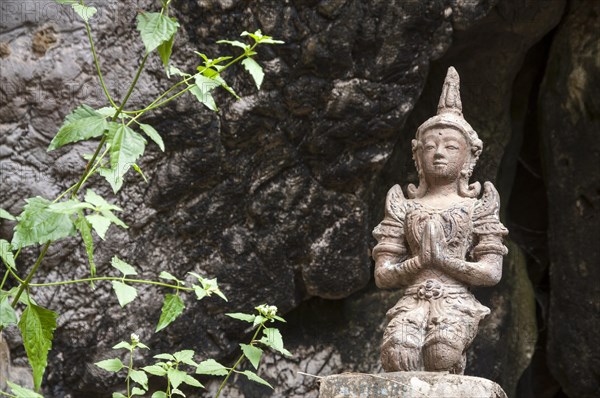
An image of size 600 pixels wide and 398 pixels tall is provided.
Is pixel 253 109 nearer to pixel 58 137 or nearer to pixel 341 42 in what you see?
pixel 341 42

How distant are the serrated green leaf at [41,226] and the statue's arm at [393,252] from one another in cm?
191

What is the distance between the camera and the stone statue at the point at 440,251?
12.1 ft

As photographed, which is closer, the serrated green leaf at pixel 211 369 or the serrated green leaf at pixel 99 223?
the serrated green leaf at pixel 99 223

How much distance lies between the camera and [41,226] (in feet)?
7.50

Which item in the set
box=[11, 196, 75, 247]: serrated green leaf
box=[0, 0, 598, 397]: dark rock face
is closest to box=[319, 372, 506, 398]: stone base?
box=[11, 196, 75, 247]: serrated green leaf

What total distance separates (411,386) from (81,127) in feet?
5.38

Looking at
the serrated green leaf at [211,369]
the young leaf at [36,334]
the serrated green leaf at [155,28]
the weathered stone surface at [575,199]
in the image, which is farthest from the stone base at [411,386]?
the weathered stone surface at [575,199]

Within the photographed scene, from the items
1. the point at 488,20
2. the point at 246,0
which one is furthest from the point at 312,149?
the point at 488,20

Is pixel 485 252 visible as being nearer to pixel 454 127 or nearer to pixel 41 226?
pixel 454 127

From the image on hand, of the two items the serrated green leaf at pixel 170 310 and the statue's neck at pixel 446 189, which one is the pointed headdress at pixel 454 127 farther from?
the serrated green leaf at pixel 170 310

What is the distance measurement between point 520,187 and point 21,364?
461 centimetres

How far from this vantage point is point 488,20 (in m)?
6.79

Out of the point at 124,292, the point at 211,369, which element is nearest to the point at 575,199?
the point at 211,369

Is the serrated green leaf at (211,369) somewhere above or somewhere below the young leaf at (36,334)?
above
